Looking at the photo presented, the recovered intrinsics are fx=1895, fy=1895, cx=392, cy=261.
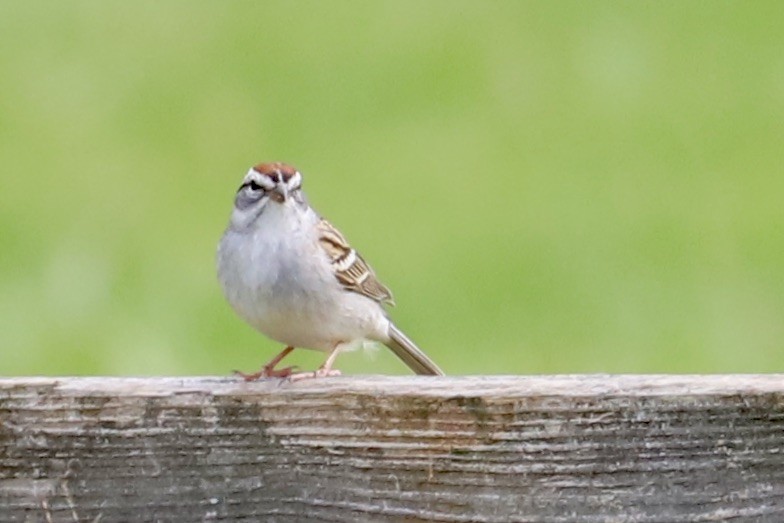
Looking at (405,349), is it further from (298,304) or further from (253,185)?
(253,185)

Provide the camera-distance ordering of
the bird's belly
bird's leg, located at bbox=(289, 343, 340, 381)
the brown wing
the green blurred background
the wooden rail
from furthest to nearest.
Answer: the green blurred background < the brown wing < the bird's belly < bird's leg, located at bbox=(289, 343, 340, 381) < the wooden rail

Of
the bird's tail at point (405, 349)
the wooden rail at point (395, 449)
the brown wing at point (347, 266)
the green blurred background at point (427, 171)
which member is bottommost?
the green blurred background at point (427, 171)

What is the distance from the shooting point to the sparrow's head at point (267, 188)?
4462mm

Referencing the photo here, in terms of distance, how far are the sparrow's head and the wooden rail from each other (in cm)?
160

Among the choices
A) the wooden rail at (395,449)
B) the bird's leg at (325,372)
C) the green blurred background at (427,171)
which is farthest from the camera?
the green blurred background at (427,171)

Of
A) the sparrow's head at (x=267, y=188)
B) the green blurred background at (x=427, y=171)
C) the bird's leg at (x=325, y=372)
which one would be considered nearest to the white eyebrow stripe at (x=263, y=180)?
the sparrow's head at (x=267, y=188)

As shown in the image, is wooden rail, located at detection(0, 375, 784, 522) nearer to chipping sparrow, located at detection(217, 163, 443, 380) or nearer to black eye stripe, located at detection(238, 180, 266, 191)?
chipping sparrow, located at detection(217, 163, 443, 380)

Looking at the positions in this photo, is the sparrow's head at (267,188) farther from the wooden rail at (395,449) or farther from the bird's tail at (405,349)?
the wooden rail at (395,449)

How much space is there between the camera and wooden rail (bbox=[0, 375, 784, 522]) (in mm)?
2701

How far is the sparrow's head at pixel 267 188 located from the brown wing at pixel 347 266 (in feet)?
0.41

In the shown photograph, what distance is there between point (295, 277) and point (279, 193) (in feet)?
0.81

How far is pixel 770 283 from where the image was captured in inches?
287

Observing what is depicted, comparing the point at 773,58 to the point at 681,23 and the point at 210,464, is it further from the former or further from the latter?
the point at 210,464

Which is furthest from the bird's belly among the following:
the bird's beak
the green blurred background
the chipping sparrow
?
the green blurred background
